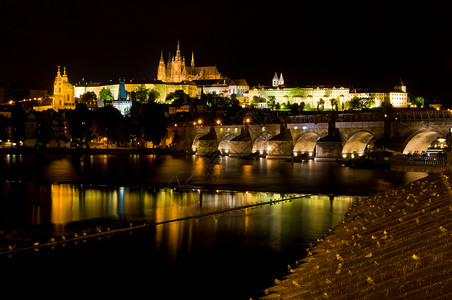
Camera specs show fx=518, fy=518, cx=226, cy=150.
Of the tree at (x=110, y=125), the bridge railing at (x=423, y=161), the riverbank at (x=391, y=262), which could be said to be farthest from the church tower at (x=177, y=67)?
the riverbank at (x=391, y=262)

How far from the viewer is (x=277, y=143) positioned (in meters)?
52.5

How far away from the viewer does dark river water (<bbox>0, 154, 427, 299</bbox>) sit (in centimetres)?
1055

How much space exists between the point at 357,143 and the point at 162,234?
36.8m

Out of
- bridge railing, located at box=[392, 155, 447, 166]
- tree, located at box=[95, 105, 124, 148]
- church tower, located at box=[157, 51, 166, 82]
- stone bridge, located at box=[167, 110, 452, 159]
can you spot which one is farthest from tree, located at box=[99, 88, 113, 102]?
bridge railing, located at box=[392, 155, 447, 166]

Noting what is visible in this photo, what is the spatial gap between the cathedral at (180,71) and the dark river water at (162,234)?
134 meters

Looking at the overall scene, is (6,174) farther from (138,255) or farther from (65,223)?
(138,255)

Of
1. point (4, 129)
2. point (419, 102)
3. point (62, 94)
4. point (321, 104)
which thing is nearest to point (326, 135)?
point (4, 129)

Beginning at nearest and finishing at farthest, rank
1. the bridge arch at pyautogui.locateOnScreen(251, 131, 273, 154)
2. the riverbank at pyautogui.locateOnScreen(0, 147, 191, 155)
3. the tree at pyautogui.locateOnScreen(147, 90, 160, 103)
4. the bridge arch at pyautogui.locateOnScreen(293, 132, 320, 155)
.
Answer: the bridge arch at pyautogui.locateOnScreen(293, 132, 320, 155) < the bridge arch at pyautogui.locateOnScreen(251, 131, 273, 154) < the riverbank at pyautogui.locateOnScreen(0, 147, 191, 155) < the tree at pyautogui.locateOnScreen(147, 90, 160, 103)

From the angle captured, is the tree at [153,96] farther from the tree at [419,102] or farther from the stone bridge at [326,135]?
the tree at [419,102]

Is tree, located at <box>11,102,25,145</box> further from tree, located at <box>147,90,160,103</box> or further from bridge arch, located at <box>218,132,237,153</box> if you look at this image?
tree, located at <box>147,90,160,103</box>

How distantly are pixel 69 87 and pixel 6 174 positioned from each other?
291 ft

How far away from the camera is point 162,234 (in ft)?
48.4

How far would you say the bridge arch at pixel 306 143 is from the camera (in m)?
51.5

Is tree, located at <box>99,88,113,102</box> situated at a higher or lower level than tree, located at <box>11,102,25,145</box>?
higher
